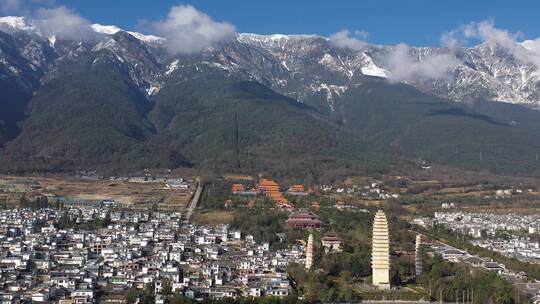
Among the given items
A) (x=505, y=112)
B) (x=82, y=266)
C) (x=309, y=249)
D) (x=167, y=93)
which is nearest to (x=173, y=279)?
(x=82, y=266)

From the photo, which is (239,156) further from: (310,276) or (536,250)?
(310,276)

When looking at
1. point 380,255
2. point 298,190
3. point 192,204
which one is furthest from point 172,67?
point 380,255

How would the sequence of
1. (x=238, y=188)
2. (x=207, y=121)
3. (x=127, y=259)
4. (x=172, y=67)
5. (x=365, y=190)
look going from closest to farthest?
1. (x=127, y=259)
2. (x=238, y=188)
3. (x=365, y=190)
4. (x=207, y=121)
5. (x=172, y=67)

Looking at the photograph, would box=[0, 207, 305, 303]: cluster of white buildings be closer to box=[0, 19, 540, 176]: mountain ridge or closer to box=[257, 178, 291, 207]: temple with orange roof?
box=[257, 178, 291, 207]: temple with orange roof

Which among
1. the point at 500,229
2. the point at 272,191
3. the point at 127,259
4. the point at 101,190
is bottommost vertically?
the point at 127,259

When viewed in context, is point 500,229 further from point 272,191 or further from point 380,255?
point 380,255

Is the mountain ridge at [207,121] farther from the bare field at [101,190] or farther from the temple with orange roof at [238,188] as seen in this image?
the temple with orange roof at [238,188]
